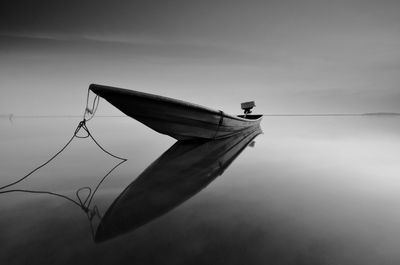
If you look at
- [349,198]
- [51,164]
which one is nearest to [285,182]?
[349,198]

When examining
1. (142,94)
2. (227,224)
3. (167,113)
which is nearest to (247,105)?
(167,113)

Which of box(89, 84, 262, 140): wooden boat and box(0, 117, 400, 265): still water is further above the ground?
box(89, 84, 262, 140): wooden boat

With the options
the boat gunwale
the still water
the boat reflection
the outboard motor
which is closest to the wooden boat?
the boat gunwale

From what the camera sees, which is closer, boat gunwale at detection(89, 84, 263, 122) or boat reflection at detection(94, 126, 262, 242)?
boat reflection at detection(94, 126, 262, 242)

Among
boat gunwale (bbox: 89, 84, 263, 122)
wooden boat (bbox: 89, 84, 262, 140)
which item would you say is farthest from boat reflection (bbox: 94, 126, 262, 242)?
boat gunwale (bbox: 89, 84, 263, 122)

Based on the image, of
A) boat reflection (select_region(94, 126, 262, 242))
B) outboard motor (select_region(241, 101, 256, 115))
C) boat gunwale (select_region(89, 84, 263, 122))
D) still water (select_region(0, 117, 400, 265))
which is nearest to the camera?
still water (select_region(0, 117, 400, 265))

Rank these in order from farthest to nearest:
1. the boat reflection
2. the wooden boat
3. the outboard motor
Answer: the outboard motor
the wooden boat
the boat reflection

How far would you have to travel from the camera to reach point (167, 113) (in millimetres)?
7227

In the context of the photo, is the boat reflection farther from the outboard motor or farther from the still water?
the outboard motor

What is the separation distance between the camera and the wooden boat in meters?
6.15

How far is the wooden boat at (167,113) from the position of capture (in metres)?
6.15

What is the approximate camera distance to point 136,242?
245 centimetres

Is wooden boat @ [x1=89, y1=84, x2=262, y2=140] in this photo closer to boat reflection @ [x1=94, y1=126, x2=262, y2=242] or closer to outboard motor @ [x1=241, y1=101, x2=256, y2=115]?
boat reflection @ [x1=94, y1=126, x2=262, y2=242]

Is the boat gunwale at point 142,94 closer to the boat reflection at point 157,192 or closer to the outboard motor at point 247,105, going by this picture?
the boat reflection at point 157,192
